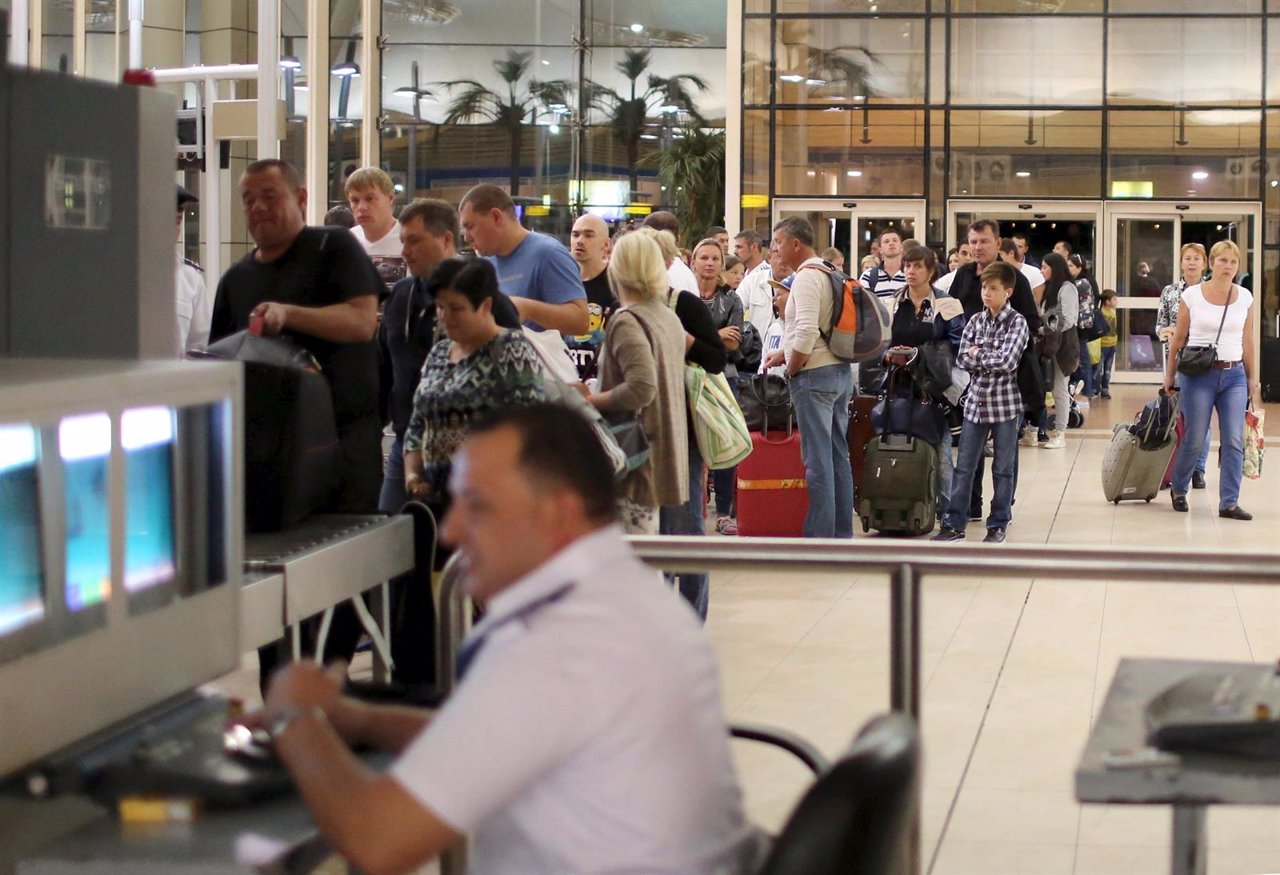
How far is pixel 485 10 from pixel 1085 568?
913 inches

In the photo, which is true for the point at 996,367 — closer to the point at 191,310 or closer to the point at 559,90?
the point at 191,310

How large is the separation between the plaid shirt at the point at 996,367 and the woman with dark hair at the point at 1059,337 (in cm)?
489

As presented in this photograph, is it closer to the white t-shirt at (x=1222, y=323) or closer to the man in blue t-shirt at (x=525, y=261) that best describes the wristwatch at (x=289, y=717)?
the man in blue t-shirt at (x=525, y=261)

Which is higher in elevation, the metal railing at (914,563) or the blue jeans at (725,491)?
the metal railing at (914,563)

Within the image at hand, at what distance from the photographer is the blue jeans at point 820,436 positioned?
30.0 ft

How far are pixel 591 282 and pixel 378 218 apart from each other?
1.11 metres

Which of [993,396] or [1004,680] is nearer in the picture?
[1004,680]

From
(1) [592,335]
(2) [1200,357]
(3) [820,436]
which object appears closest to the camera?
(1) [592,335]

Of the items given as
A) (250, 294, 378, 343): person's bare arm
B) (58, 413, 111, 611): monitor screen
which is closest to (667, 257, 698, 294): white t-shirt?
(250, 294, 378, 343): person's bare arm

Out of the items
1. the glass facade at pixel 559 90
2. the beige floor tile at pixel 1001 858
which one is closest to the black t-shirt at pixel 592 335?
the beige floor tile at pixel 1001 858

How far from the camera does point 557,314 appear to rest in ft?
21.2

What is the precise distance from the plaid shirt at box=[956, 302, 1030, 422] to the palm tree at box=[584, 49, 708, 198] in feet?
50.8

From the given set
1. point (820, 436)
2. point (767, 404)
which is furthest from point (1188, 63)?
point (820, 436)

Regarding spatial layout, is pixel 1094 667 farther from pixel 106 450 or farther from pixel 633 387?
pixel 106 450
